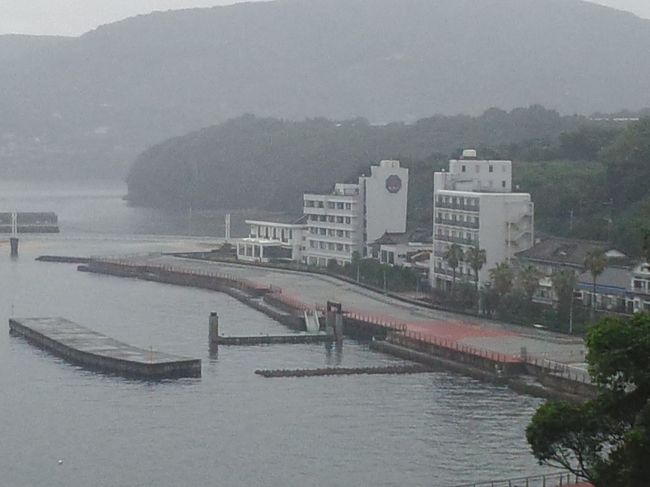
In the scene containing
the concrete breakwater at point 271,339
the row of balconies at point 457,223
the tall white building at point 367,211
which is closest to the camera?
the concrete breakwater at point 271,339

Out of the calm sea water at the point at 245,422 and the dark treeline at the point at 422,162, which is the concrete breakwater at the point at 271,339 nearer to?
the calm sea water at the point at 245,422

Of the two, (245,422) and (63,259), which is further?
(63,259)

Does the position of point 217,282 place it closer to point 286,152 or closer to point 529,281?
point 529,281

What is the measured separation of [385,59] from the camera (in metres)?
108

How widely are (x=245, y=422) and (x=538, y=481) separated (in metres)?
2.99

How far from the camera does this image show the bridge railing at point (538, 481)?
10.7 meters

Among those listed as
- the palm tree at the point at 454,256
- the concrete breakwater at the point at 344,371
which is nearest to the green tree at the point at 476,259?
the palm tree at the point at 454,256

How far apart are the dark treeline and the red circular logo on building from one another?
2.59 ft

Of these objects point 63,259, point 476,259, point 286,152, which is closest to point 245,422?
point 476,259

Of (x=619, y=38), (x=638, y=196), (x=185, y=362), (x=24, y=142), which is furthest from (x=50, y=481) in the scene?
(x=619, y=38)

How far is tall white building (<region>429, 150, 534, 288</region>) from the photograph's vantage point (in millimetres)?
20188

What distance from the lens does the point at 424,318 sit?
1878 centimetres

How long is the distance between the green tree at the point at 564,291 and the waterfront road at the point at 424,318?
0.43 meters

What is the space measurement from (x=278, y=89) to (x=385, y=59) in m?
7.44
